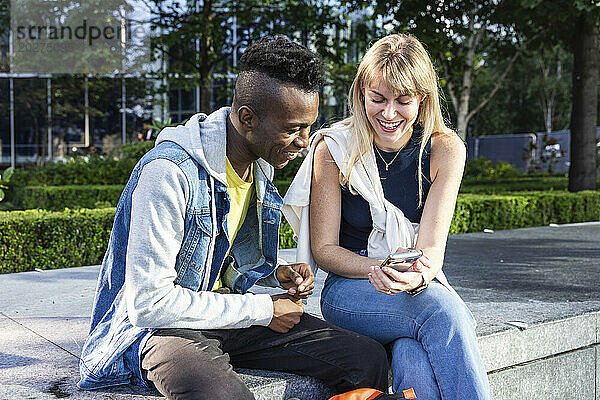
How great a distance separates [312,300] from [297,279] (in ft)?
5.07

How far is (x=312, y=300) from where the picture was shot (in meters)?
4.01

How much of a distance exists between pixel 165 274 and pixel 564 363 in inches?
98.2

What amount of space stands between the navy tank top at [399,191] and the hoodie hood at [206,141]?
33.0 inches

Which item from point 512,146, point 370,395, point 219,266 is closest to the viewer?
point 370,395

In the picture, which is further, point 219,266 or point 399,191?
point 399,191

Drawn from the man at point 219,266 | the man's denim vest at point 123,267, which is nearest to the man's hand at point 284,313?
the man at point 219,266

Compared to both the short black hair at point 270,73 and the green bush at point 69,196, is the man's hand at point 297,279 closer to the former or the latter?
the short black hair at point 270,73

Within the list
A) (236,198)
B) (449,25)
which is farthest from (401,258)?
(449,25)

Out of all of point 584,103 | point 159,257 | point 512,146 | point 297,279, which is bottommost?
point 297,279

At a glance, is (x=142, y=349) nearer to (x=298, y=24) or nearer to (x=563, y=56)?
(x=298, y=24)

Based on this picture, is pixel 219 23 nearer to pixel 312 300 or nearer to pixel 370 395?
pixel 312 300

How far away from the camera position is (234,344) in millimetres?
2496

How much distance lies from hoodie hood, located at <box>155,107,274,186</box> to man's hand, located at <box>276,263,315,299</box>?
480mm

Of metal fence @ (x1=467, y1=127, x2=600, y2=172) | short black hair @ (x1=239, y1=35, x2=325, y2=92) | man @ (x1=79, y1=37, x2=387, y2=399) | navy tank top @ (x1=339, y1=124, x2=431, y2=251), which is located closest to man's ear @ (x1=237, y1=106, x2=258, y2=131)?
man @ (x1=79, y1=37, x2=387, y2=399)
